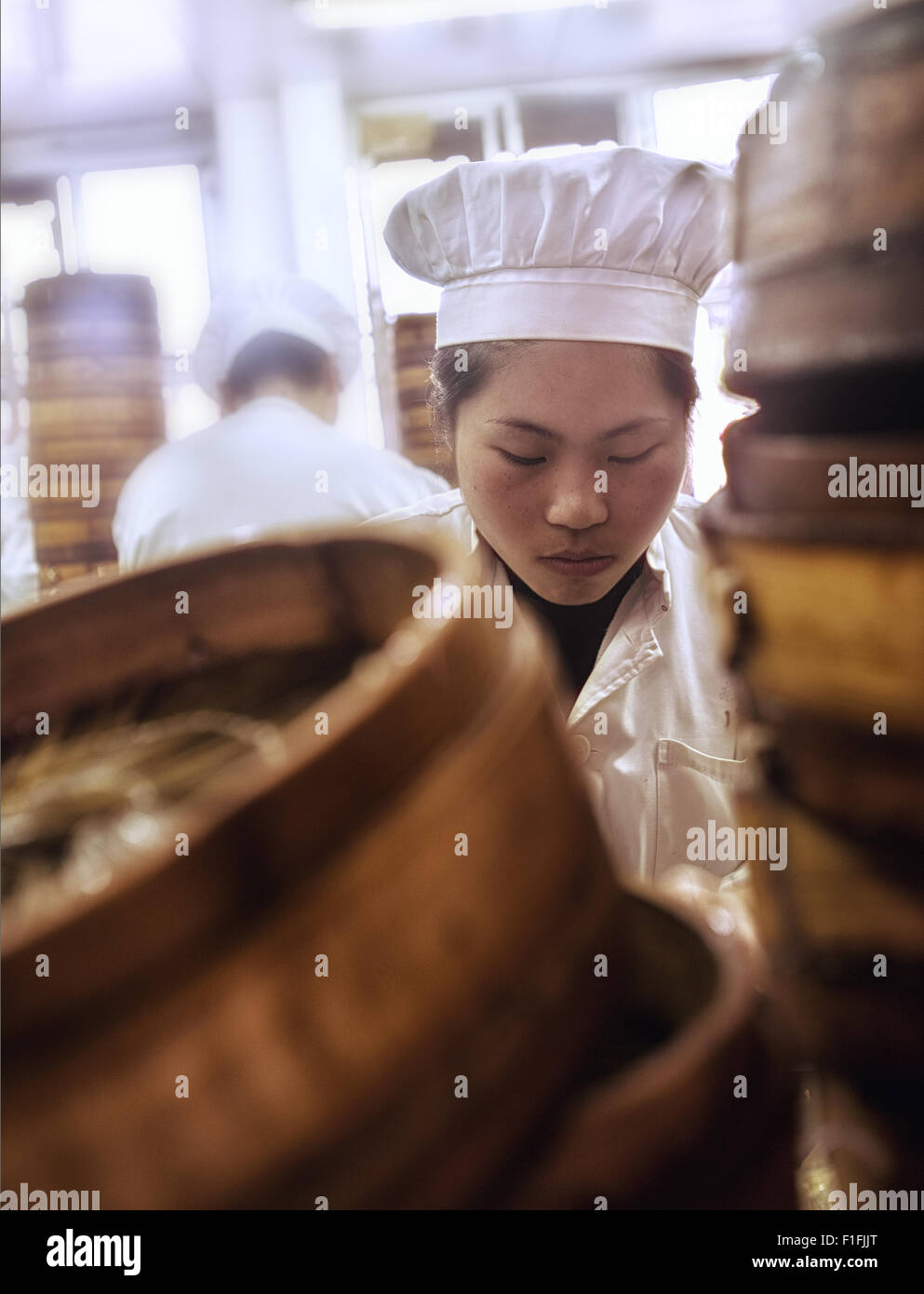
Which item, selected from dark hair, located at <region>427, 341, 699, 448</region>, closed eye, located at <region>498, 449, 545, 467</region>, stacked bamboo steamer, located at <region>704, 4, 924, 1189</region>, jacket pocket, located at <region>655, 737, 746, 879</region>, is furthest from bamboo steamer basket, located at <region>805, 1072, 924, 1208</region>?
jacket pocket, located at <region>655, 737, 746, 879</region>

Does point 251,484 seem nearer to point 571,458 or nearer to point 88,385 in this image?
point 88,385

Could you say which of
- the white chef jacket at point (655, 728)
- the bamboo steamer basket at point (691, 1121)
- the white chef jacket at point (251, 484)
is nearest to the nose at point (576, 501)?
the white chef jacket at point (655, 728)

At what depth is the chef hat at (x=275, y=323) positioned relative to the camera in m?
4.30

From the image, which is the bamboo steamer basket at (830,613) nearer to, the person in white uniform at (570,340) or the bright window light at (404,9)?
the person in white uniform at (570,340)

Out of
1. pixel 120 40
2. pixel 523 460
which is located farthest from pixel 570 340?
pixel 120 40

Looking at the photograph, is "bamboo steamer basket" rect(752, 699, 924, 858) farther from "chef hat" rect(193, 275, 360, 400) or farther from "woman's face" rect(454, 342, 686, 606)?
"chef hat" rect(193, 275, 360, 400)

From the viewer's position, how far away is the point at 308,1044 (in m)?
0.46

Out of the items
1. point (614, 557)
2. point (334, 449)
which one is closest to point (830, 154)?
point (614, 557)

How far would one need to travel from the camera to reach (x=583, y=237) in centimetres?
184

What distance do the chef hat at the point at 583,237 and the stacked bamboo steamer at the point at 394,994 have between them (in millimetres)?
1346

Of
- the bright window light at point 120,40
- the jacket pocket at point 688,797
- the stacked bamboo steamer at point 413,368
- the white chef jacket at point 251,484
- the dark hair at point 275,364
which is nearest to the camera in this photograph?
the jacket pocket at point 688,797

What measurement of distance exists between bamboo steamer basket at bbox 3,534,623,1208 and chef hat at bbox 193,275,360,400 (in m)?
3.91

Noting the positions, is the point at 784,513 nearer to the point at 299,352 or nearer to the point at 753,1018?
the point at 753,1018

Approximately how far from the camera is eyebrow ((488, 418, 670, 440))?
167 centimetres
